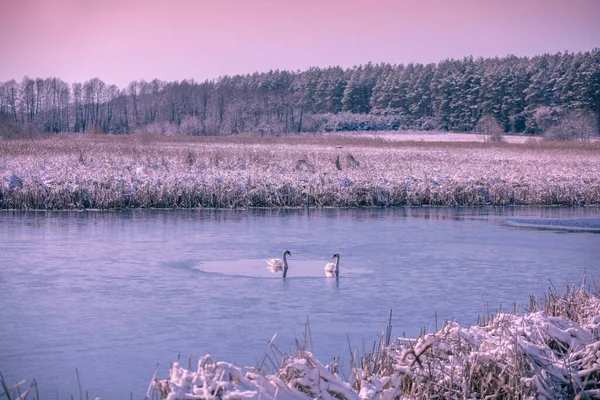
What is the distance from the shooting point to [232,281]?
1036 centimetres

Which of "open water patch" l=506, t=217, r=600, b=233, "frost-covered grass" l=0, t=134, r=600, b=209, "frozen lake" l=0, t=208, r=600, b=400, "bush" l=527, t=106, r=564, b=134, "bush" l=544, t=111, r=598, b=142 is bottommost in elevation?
"frozen lake" l=0, t=208, r=600, b=400

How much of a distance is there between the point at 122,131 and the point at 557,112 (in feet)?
172

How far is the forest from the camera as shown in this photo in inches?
3322

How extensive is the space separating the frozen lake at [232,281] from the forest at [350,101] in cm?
6205

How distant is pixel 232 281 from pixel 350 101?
101458 millimetres

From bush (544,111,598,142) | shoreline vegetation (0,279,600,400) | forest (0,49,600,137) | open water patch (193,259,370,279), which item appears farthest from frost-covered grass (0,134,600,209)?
forest (0,49,600,137)

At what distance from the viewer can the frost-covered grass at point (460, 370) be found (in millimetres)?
4348

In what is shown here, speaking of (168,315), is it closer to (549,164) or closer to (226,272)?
(226,272)

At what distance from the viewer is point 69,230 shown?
47.9 ft

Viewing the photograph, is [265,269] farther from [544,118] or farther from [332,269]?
[544,118]

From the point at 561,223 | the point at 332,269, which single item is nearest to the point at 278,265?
the point at 332,269

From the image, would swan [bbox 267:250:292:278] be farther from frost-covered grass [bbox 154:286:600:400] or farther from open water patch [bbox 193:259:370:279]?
frost-covered grass [bbox 154:286:600:400]

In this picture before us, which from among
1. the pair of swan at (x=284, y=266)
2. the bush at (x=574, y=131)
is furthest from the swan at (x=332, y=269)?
the bush at (x=574, y=131)

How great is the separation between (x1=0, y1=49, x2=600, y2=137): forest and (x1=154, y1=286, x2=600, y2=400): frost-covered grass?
71556 millimetres
